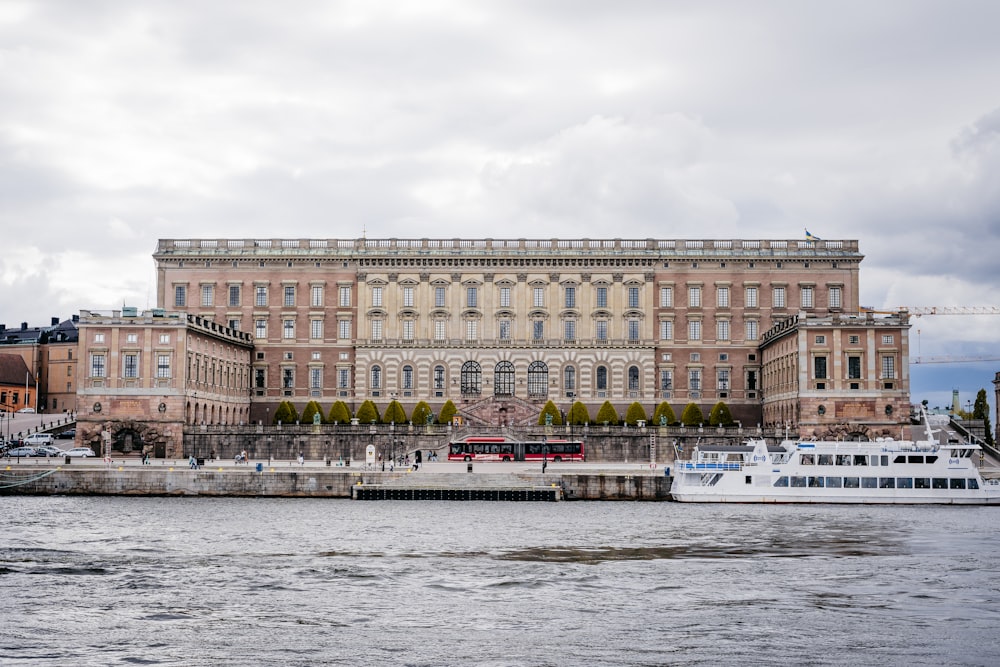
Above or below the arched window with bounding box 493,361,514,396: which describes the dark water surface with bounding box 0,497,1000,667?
below

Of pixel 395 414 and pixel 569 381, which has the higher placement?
pixel 569 381

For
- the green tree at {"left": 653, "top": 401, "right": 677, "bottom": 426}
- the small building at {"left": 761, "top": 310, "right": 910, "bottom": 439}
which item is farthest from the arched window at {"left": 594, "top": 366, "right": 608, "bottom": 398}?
the small building at {"left": 761, "top": 310, "right": 910, "bottom": 439}

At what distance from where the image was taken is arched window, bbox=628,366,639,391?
366 feet

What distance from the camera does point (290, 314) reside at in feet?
372

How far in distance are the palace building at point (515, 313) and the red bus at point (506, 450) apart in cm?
1484

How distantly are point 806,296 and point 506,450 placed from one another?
109ft

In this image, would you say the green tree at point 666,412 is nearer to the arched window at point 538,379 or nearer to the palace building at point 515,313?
the palace building at point 515,313

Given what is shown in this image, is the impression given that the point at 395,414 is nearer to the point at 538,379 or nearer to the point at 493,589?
the point at 538,379

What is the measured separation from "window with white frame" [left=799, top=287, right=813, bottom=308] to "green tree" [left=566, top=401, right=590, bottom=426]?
21844 millimetres

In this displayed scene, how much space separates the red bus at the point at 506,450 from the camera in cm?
9500

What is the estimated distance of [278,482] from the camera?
247ft

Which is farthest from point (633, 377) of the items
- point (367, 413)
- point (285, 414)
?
point (285, 414)

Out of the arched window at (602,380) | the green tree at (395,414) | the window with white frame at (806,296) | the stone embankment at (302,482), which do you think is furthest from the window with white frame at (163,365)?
the window with white frame at (806,296)

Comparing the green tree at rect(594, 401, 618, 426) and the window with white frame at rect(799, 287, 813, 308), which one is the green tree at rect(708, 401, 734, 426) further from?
the window with white frame at rect(799, 287, 813, 308)
